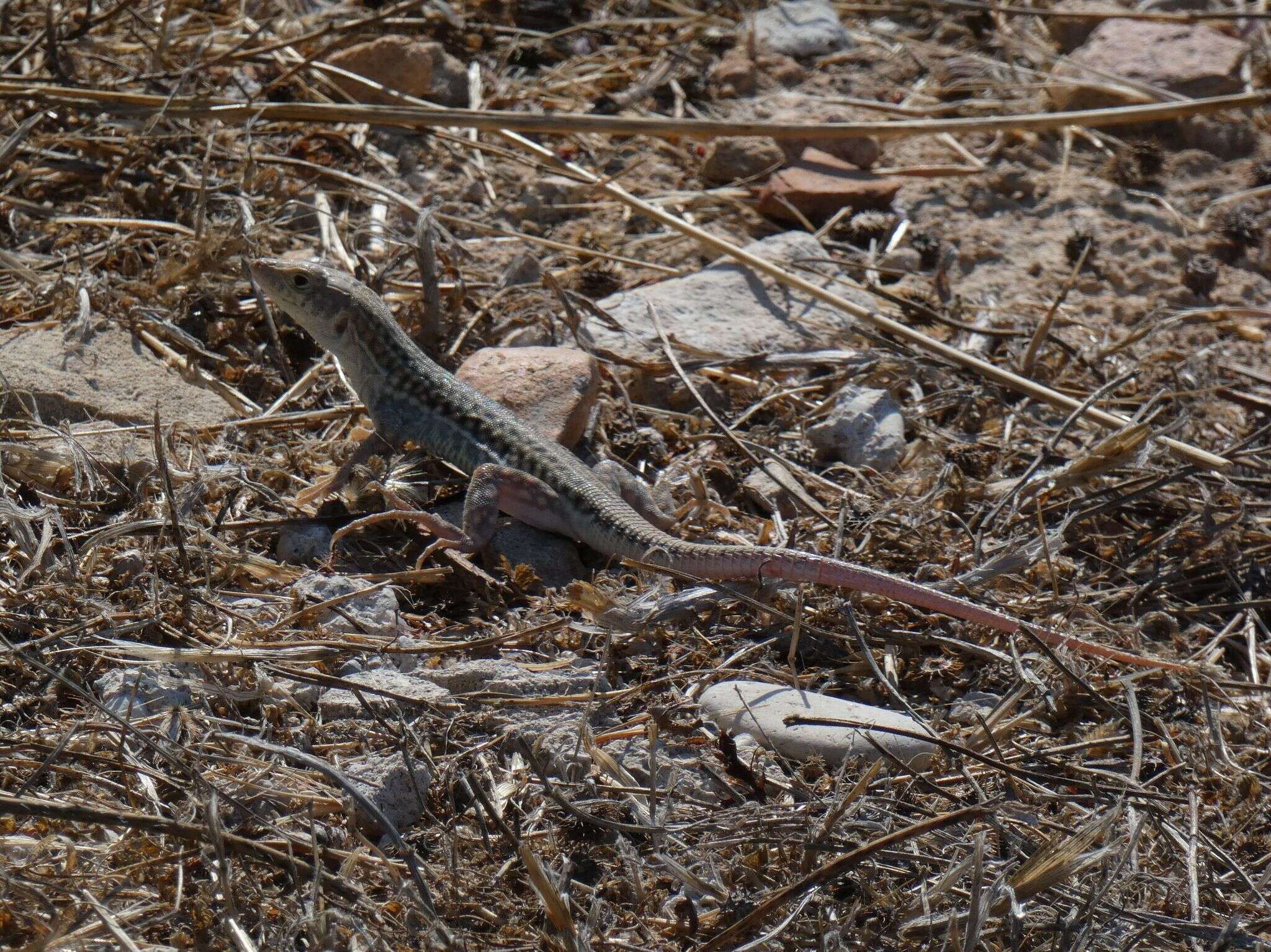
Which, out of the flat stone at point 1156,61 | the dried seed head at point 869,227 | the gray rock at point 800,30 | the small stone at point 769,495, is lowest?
the small stone at point 769,495

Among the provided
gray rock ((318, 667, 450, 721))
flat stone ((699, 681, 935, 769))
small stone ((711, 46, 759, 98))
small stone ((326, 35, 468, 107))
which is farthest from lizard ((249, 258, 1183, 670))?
small stone ((711, 46, 759, 98))

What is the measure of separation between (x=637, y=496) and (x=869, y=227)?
2.29 meters

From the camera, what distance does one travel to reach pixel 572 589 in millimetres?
3625

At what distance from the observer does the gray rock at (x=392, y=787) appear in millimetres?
3000

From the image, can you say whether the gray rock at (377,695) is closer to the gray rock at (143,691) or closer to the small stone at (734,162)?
the gray rock at (143,691)

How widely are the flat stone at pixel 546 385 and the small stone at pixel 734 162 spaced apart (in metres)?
1.83

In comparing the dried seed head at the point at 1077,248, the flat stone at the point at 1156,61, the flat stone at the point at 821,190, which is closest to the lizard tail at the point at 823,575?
the flat stone at the point at 821,190

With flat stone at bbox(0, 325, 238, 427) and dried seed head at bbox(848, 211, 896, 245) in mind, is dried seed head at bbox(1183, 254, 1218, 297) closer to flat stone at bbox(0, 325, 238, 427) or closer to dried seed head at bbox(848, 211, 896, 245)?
dried seed head at bbox(848, 211, 896, 245)

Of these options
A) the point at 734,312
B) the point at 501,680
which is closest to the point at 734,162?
the point at 734,312

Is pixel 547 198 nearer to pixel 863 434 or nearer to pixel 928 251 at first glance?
pixel 928 251

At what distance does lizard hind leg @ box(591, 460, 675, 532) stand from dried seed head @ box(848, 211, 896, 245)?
7.28ft

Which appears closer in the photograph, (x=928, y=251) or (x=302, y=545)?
(x=302, y=545)

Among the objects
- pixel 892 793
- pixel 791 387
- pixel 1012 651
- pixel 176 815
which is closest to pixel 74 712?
pixel 176 815

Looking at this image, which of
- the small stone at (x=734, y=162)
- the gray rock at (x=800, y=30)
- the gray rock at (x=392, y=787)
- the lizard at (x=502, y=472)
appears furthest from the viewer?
the gray rock at (x=800, y=30)
